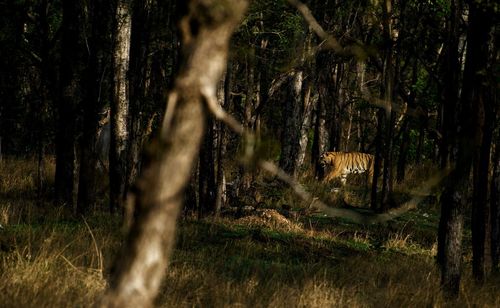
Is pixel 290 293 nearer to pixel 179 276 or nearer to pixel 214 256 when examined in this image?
pixel 179 276

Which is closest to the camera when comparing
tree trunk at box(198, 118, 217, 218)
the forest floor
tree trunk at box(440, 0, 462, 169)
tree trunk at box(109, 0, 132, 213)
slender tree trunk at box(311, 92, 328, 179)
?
the forest floor

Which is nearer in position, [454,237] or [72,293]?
[72,293]

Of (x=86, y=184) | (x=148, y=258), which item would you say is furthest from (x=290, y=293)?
(x=86, y=184)

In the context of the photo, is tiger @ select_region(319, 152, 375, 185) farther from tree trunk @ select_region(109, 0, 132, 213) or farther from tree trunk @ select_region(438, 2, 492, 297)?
tree trunk @ select_region(438, 2, 492, 297)

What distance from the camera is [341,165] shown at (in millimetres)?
25875

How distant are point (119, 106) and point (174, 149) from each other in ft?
30.2

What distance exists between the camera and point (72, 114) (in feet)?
42.1

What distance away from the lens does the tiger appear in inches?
992

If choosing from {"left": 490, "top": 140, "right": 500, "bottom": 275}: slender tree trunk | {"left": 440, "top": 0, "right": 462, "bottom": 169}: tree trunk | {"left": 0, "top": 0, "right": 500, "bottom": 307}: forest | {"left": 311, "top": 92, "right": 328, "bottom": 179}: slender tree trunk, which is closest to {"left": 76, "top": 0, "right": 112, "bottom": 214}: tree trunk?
{"left": 0, "top": 0, "right": 500, "bottom": 307}: forest

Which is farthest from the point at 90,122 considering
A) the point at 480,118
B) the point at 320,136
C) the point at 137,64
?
the point at 320,136

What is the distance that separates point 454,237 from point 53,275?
4.66 m

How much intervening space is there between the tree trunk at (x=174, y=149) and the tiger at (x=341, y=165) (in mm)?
21328

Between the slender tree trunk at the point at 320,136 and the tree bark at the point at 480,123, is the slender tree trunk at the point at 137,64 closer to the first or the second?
the tree bark at the point at 480,123

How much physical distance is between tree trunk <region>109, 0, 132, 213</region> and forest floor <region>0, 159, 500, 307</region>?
2.55 ft
